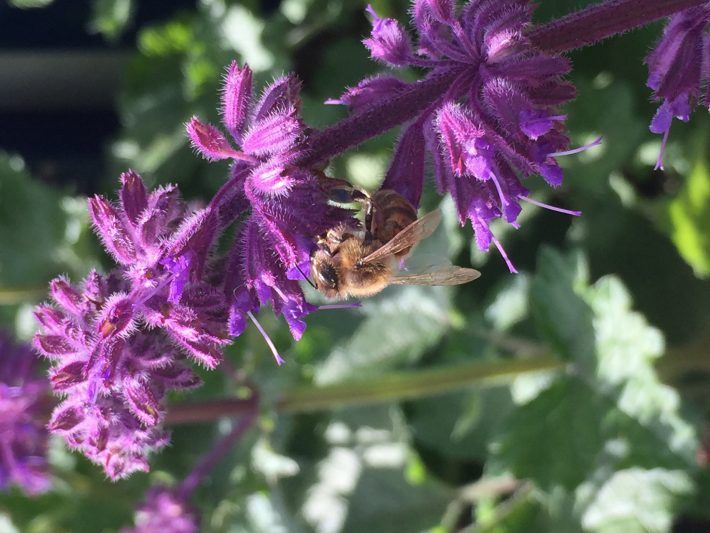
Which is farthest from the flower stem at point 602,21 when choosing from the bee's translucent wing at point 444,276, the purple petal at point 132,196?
the purple petal at point 132,196

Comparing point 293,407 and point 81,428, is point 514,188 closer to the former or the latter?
point 81,428

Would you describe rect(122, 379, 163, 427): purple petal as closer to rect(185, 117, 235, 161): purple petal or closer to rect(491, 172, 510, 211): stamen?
rect(185, 117, 235, 161): purple petal

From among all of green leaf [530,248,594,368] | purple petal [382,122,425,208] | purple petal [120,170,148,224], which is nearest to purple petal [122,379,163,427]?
purple petal [120,170,148,224]

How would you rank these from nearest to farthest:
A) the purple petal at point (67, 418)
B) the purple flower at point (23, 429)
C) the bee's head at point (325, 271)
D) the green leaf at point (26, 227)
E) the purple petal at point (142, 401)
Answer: the purple petal at point (142, 401) < the purple petal at point (67, 418) < the bee's head at point (325, 271) < the purple flower at point (23, 429) < the green leaf at point (26, 227)

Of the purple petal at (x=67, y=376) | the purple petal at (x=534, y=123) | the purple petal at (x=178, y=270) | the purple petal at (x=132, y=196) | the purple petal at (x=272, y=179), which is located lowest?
the purple petal at (x=67, y=376)

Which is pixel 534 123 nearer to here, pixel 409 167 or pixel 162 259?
pixel 409 167

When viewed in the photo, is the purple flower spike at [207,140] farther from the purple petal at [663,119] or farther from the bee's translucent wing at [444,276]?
the purple petal at [663,119]
